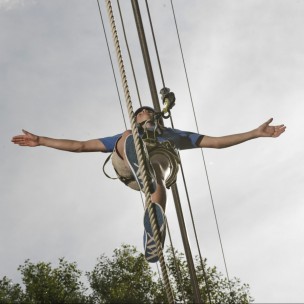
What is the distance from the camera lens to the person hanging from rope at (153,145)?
11.0 ft

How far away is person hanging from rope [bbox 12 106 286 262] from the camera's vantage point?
11.0 feet

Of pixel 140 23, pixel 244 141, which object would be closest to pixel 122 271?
pixel 140 23

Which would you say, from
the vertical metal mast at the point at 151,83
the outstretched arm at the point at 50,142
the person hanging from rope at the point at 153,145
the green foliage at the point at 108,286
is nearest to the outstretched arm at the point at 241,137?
the person hanging from rope at the point at 153,145

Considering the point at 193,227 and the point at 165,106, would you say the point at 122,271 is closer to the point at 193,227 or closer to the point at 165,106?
the point at 193,227

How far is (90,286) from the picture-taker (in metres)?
19.7

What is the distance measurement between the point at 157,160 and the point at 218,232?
124 inches

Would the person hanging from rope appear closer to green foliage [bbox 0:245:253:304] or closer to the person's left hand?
the person's left hand

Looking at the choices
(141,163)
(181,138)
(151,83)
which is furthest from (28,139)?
(151,83)

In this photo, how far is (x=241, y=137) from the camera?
3.89 meters

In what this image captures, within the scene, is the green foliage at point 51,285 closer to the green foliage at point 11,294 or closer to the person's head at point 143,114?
the green foliage at point 11,294

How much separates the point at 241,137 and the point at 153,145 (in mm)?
792

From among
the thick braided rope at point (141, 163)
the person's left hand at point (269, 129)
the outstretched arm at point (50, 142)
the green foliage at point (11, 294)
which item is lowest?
the thick braided rope at point (141, 163)

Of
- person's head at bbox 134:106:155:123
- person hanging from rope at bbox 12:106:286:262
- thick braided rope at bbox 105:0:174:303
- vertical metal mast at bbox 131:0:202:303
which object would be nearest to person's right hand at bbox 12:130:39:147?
person hanging from rope at bbox 12:106:286:262

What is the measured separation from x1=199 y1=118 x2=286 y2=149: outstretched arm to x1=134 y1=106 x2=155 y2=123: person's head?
1.74 feet
